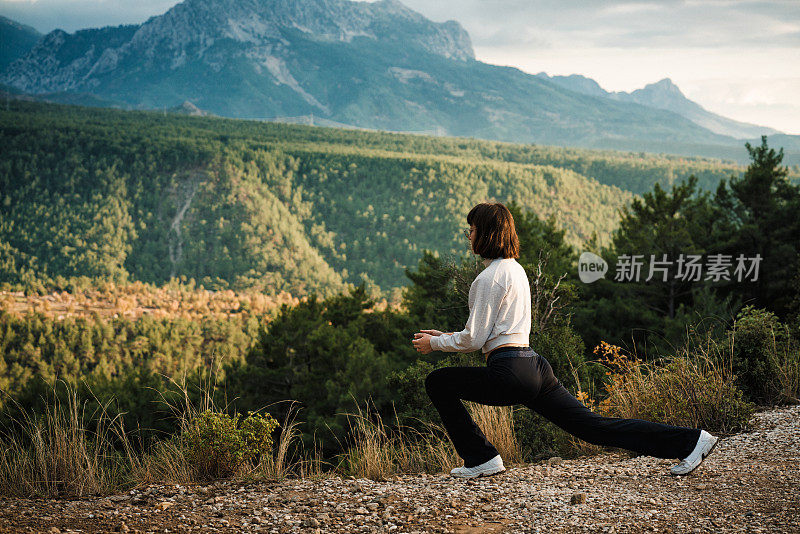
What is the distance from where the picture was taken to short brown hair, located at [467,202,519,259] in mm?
3125

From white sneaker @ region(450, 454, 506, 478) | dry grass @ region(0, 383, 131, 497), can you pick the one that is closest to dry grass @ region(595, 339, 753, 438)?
white sneaker @ region(450, 454, 506, 478)

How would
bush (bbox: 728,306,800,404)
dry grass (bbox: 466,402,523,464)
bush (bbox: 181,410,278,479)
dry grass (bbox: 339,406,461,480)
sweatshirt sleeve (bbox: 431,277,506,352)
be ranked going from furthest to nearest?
bush (bbox: 728,306,800,404) < dry grass (bbox: 466,402,523,464) < dry grass (bbox: 339,406,461,480) < bush (bbox: 181,410,278,479) < sweatshirt sleeve (bbox: 431,277,506,352)

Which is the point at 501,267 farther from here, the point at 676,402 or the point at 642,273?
the point at 642,273

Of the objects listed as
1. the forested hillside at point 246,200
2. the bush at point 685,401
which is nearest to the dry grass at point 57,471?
the bush at point 685,401

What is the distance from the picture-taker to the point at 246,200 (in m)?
123

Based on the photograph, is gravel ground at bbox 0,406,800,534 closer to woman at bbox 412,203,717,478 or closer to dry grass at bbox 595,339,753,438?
woman at bbox 412,203,717,478

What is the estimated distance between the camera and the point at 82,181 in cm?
12688

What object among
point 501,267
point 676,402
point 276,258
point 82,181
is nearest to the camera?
point 501,267

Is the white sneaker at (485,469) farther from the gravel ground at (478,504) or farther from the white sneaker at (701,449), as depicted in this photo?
the white sneaker at (701,449)

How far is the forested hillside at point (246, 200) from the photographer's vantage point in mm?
106875

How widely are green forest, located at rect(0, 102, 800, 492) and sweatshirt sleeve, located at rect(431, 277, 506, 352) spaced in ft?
6.64

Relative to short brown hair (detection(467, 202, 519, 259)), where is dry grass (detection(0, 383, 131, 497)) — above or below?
below

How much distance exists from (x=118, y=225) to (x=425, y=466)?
411 feet

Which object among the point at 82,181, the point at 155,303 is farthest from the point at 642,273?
the point at 82,181
